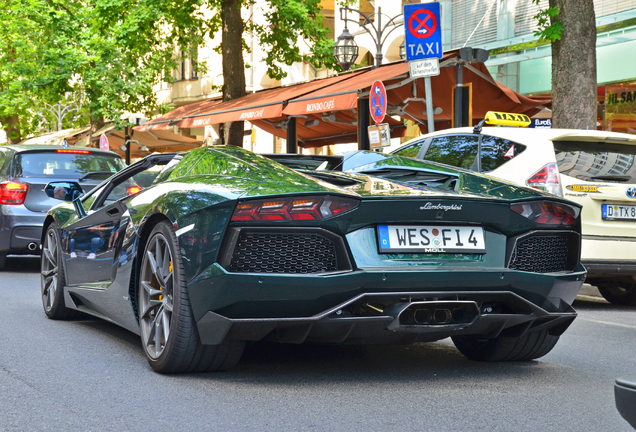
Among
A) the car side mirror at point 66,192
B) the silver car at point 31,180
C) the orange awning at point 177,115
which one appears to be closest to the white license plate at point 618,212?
the car side mirror at point 66,192

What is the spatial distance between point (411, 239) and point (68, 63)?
26538 mm

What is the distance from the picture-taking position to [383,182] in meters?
4.50

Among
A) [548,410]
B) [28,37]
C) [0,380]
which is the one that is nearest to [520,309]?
[548,410]

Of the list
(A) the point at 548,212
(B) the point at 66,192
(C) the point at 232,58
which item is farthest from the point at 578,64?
(C) the point at 232,58

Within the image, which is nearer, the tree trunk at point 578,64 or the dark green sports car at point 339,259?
the dark green sports car at point 339,259

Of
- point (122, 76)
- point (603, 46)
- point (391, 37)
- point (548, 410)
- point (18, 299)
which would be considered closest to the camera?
point (548, 410)

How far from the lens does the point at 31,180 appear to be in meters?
10.9

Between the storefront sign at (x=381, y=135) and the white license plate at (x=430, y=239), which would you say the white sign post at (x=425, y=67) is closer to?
the storefront sign at (x=381, y=135)

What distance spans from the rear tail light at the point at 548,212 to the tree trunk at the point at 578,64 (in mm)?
7663

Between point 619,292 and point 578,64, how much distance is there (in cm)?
401

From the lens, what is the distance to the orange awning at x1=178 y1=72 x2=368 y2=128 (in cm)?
1742

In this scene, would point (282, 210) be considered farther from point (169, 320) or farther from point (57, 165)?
point (57, 165)

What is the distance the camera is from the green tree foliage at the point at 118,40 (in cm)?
2208

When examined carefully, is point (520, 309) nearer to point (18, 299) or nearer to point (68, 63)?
point (18, 299)
